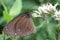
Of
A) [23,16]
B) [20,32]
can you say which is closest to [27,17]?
[23,16]

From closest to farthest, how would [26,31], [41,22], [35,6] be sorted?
[26,31] → [41,22] → [35,6]

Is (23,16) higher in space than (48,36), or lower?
higher

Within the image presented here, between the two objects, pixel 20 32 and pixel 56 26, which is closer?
pixel 20 32

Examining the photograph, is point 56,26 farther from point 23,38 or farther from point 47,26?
point 23,38

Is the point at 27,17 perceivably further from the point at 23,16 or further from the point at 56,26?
the point at 56,26

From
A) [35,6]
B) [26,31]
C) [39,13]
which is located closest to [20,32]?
[26,31]

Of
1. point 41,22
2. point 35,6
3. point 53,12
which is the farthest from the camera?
point 35,6
